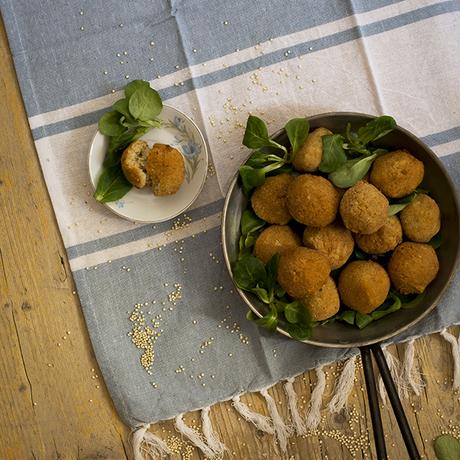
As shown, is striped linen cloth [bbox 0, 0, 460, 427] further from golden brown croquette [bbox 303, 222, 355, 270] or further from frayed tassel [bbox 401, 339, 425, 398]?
golden brown croquette [bbox 303, 222, 355, 270]

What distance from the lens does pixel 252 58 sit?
3.50 feet

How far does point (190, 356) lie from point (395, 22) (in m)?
0.70

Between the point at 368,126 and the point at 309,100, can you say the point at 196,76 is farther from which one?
the point at 368,126

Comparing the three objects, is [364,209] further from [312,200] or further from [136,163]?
[136,163]

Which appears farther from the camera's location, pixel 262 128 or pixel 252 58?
pixel 252 58

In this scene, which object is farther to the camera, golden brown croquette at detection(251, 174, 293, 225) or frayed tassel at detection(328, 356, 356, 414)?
frayed tassel at detection(328, 356, 356, 414)

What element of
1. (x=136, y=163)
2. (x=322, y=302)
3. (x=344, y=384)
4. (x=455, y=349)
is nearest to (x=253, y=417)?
(x=344, y=384)

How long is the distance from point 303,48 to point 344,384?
61 cm

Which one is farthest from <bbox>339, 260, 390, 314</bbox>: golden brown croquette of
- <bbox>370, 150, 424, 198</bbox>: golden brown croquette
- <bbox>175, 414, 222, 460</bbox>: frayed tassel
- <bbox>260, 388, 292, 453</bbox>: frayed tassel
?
<bbox>175, 414, 222, 460</bbox>: frayed tassel

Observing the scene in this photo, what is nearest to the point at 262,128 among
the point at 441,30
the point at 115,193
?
the point at 115,193

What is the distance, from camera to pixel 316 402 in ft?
3.50

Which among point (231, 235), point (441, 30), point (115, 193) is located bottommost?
point (231, 235)

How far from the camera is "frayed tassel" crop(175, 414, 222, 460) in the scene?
3.53ft

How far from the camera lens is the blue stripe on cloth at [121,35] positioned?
3.49 ft
